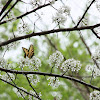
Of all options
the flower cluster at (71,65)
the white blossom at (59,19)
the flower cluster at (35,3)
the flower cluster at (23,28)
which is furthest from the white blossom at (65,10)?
the flower cluster at (71,65)

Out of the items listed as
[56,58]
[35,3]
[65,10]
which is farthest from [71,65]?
[35,3]

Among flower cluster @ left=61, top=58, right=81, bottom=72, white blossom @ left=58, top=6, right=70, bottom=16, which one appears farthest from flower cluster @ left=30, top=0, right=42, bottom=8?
flower cluster @ left=61, top=58, right=81, bottom=72

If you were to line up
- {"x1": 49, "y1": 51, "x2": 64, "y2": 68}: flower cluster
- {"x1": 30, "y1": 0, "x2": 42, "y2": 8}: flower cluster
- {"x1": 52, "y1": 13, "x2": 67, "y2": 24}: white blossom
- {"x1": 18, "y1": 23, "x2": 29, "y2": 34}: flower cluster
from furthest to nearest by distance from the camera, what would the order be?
{"x1": 18, "y1": 23, "x2": 29, "y2": 34}: flower cluster → {"x1": 30, "y1": 0, "x2": 42, "y2": 8}: flower cluster → {"x1": 49, "y1": 51, "x2": 64, "y2": 68}: flower cluster → {"x1": 52, "y1": 13, "x2": 67, "y2": 24}: white blossom

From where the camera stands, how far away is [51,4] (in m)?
3.08

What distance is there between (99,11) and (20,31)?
161 cm

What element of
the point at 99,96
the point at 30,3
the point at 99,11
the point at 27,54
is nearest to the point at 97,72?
the point at 99,96

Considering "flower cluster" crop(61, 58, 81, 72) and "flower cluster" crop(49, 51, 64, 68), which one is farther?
"flower cluster" crop(49, 51, 64, 68)

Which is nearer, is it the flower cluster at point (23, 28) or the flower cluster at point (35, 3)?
the flower cluster at point (35, 3)

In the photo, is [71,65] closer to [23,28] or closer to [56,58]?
[56,58]

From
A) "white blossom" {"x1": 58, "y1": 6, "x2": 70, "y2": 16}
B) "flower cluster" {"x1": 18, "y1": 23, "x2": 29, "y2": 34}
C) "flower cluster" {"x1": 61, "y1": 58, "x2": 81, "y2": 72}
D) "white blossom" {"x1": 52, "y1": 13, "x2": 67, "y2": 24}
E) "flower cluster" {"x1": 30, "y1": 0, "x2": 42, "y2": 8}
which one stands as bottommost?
"flower cluster" {"x1": 61, "y1": 58, "x2": 81, "y2": 72}

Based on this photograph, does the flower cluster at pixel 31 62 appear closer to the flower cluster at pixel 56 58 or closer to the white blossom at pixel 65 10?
the flower cluster at pixel 56 58

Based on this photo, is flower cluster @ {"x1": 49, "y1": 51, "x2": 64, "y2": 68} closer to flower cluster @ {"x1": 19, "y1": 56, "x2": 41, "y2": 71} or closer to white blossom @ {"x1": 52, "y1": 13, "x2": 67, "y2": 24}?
flower cluster @ {"x1": 19, "y1": 56, "x2": 41, "y2": 71}

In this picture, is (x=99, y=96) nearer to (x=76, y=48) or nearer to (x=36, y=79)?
(x=36, y=79)

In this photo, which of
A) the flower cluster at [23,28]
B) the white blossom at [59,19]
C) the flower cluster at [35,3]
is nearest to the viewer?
the white blossom at [59,19]
